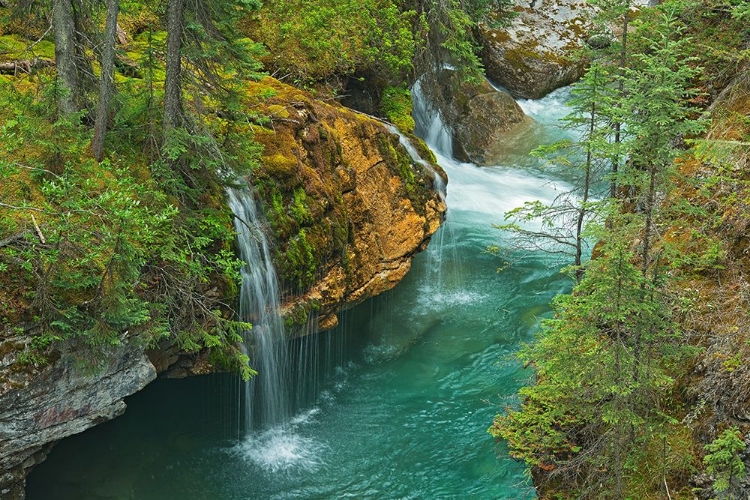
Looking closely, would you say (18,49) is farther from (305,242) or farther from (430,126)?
(430,126)

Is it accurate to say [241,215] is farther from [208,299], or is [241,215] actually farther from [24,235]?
[24,235]

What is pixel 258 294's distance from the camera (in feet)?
35.6

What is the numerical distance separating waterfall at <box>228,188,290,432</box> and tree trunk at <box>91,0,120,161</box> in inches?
84.2

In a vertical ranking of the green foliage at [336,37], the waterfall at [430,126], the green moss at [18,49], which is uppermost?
the green foliage at [336,37]

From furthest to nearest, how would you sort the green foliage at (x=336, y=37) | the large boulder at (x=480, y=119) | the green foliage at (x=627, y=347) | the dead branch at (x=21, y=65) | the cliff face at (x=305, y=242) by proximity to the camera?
the large boulder at (x=480, y=119)
the green foliage at (x=336, y=37)
the dead branch at (x=21, y=65)
the cliff face at (x=305, y=242)
the green foliage at (x=627, y=347)

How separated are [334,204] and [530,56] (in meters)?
15.5

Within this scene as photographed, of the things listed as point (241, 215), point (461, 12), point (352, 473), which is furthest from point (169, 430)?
point (461, 12)

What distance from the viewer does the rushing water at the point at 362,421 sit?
36.6 ft

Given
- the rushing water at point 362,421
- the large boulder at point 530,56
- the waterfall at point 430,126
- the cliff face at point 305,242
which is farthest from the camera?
the large boulder at point 530,56

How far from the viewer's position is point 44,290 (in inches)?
294

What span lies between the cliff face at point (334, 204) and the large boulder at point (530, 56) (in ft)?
38.4

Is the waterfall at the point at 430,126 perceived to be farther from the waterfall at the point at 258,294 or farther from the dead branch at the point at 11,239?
the dead branch at the point at 11,239

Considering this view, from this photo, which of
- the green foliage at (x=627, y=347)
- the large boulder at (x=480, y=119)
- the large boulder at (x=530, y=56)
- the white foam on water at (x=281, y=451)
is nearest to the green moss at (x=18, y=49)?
the white foam on water at (x=281, y=451)

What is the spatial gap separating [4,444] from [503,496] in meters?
7.50
